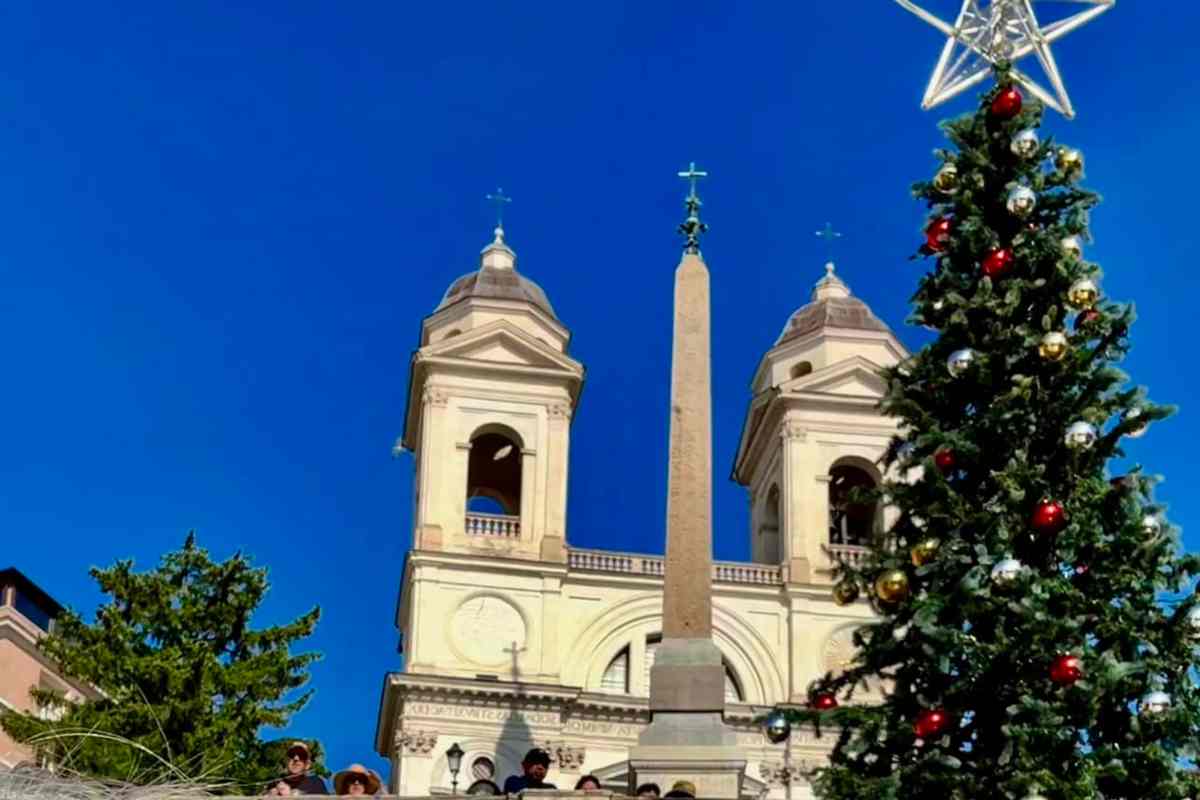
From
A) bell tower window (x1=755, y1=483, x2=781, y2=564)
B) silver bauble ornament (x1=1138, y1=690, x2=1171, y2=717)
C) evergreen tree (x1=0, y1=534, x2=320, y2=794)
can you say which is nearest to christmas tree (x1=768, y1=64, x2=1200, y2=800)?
silver bauble ornament (x1=1138, y1=690, x2=1171, y2=717)

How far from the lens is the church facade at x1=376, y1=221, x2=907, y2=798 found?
1874 inches

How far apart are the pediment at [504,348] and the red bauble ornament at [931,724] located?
34458 mm

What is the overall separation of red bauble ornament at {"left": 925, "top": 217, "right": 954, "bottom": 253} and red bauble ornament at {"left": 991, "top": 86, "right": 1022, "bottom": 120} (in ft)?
3.92

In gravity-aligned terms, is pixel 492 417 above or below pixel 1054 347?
above

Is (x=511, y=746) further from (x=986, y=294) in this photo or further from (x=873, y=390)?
(x=986, y=294)

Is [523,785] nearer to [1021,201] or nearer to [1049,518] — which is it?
[1049,518]

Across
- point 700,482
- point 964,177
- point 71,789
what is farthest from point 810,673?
point 71,789

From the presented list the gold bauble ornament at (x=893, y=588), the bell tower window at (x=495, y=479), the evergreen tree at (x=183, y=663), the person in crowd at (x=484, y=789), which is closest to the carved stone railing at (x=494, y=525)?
the bell tower window at (x=495, y=479)

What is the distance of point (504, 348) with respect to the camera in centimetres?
5241

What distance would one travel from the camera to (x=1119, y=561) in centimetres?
1828

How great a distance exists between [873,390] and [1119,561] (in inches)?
1360

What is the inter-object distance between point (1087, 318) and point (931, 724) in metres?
4.05

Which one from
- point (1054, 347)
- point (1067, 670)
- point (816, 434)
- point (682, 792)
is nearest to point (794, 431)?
point (816, 434)

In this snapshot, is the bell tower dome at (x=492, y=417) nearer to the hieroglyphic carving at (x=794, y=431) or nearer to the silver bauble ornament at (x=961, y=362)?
the hieroglyphic carving at (x=794, y=431)
